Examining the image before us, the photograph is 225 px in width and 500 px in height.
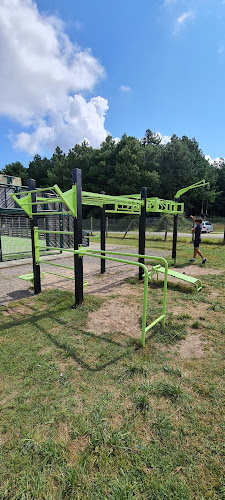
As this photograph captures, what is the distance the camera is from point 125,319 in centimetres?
372

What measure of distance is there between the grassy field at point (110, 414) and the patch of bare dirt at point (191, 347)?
23 mm

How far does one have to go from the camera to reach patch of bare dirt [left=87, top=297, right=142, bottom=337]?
3373mm

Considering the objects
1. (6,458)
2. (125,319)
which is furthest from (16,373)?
(125,319)

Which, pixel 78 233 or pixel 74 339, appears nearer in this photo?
pixel 74 339

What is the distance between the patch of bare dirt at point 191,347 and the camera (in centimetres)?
277

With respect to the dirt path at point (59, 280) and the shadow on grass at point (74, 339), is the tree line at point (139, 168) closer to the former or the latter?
the dirt path at point (59, 280)

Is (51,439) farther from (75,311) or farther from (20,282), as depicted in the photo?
(20,282)

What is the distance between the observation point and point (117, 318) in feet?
12.4

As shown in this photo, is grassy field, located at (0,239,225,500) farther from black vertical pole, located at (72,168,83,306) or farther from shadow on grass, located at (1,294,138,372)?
black vertical pole, located at (72,168,83,306)

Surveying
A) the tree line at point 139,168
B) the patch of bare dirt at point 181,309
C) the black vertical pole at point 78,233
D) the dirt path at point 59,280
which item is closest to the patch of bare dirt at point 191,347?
the patch of bare dirt at point 181,309

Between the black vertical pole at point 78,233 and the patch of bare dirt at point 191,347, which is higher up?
the black vertical pole at point 78,233

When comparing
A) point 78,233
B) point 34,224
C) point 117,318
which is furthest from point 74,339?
point 34,224

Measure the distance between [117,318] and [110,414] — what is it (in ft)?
6.18

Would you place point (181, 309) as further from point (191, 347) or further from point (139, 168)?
point (139, 168)
